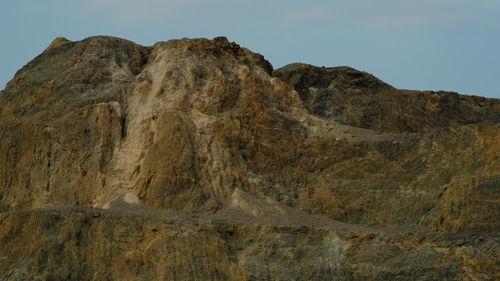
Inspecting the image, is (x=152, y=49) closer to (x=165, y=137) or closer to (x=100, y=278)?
(x=165, y=137)

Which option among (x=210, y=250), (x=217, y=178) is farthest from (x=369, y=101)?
(x=210, y=250)

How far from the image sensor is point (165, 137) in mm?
33750

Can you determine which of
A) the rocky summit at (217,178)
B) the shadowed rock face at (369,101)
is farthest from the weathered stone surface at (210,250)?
the shadowed rock face at (369,101)

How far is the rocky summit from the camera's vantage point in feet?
94.0

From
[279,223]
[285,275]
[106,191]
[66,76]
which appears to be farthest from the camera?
[66,76]

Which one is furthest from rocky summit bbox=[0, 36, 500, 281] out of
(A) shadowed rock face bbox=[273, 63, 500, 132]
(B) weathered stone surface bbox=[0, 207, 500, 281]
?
(A) shadowed rock face bbox=[273, 63, 500, 132]

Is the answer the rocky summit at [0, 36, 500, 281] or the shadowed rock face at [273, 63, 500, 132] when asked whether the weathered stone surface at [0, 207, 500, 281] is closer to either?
the rocky summit at [0, 36, 500, 281]

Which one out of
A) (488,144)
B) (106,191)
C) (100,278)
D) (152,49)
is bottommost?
(100,278)

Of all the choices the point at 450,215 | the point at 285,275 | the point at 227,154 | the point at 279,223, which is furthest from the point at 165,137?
the point at 450,215

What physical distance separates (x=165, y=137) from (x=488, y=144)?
10584 mm

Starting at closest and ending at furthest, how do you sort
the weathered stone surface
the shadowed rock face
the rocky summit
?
the weathered stone surface < the rocky summit < the shadowed rock face

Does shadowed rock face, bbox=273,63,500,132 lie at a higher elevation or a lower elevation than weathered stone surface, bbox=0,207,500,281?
higher

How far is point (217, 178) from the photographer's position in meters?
33.3

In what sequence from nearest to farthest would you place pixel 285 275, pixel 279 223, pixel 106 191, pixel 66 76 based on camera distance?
pixel 285 275, pixel 279 223, pixel 106 191, pixel 66 76
